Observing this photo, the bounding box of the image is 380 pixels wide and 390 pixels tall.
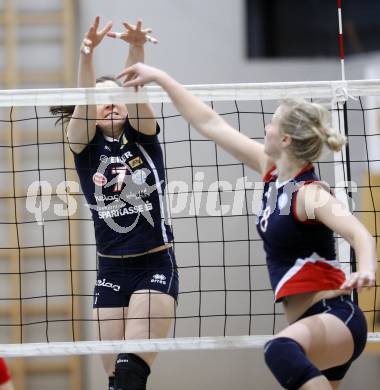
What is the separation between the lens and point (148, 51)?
206 inches

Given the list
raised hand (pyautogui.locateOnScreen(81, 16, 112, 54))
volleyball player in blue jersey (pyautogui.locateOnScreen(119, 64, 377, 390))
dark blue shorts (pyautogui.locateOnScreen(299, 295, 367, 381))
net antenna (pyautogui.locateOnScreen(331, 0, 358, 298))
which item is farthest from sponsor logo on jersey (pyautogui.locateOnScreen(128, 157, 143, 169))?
dark blue shorts (pyautogui.locateOnScreen(299, 295, 367, 381))

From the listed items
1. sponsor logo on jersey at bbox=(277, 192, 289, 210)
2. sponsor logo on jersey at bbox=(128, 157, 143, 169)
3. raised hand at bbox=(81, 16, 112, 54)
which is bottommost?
sponsor logo on jersey at bbox=(277, 192, 289, 210)

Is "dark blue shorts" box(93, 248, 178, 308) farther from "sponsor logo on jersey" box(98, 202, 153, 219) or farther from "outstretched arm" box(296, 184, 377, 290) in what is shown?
"outstretched arm" box(296, 184, 377, 290)

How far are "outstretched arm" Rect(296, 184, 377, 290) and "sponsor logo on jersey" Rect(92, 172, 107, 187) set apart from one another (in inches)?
41.5

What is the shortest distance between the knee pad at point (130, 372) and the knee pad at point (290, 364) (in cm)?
76

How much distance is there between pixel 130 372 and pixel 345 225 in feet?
3.64

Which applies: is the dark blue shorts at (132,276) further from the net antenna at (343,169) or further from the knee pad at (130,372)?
the net antenna at (343,169)

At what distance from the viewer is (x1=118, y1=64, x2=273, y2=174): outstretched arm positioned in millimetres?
2809

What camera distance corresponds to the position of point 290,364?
2395mm

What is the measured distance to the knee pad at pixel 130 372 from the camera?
9.95 feet

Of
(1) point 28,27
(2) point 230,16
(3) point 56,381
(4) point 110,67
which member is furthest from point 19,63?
(3) point 56,381

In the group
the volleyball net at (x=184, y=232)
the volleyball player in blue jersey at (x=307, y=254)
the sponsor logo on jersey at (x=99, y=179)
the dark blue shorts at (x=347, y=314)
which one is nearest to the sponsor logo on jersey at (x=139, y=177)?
the sponsor logo on jersey at (x=99, y=179)

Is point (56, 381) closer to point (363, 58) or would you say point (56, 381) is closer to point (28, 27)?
point (28, 27)

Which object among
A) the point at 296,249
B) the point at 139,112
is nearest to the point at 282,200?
the point at 296,249
